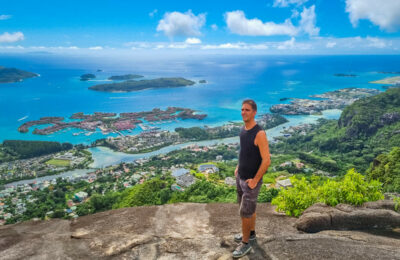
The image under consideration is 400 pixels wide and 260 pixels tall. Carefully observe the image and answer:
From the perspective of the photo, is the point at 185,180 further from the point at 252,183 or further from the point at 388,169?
the point at 252,183

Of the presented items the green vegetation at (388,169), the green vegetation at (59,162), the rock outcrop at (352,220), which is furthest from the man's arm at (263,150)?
the green vegetation at (59,162)

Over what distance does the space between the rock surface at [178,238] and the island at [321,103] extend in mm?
50985

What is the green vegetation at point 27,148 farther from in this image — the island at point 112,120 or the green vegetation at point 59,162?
the island at point 112,120

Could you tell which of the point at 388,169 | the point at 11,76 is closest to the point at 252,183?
the point at 388,169

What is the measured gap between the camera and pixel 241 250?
10.5 feet

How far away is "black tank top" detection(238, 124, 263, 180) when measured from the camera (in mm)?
3268

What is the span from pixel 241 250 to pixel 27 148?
37.9 metres

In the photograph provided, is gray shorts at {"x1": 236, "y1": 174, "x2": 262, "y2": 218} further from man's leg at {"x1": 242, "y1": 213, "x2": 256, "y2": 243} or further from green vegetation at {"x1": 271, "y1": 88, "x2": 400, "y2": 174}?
green vegetation at {"x1": 271, "y1": 88, "x2": 400, "y2": 174}

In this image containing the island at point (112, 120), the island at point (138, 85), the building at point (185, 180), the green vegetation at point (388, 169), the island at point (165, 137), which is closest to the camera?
the green vegetation at point (388, 169)

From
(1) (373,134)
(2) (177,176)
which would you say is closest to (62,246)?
(2) (177,176)

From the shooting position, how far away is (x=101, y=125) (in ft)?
149

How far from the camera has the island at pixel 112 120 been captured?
43.6 m

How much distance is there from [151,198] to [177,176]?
882 centimetres

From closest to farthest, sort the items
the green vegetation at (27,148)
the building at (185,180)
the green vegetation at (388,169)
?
the green vegetation at (388,169)
the building at (185,180)
the green vegetation at (27,148)
